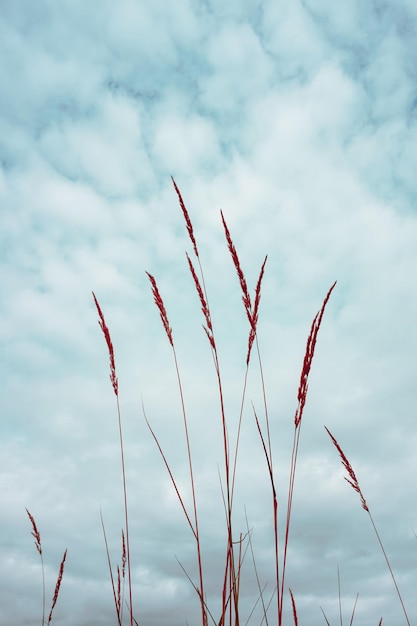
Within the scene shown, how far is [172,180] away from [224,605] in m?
1.64

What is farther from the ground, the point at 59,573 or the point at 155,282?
the point at 155,282

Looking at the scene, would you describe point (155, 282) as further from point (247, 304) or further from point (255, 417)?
point (255, 417)

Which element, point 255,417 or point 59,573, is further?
point 59,573

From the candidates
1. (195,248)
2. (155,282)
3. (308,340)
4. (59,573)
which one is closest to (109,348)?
(155,282)

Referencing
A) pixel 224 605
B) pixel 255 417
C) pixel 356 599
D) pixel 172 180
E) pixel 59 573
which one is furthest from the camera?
pixel 59 573

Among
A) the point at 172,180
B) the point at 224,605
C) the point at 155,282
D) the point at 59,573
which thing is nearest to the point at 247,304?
the point at 155,282

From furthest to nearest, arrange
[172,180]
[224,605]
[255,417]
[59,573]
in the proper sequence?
[59,573], [172,180], [255,417], [224,605]

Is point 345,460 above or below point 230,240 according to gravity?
below

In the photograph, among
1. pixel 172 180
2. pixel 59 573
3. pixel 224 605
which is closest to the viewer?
pixel 224 605

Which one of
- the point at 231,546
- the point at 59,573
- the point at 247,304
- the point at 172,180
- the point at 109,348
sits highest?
the point at 172,180

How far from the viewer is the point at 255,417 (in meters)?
2.21

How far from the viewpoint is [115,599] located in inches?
96.3

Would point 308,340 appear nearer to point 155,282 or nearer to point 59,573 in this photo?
point 155,282

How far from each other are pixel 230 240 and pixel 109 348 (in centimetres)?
77
